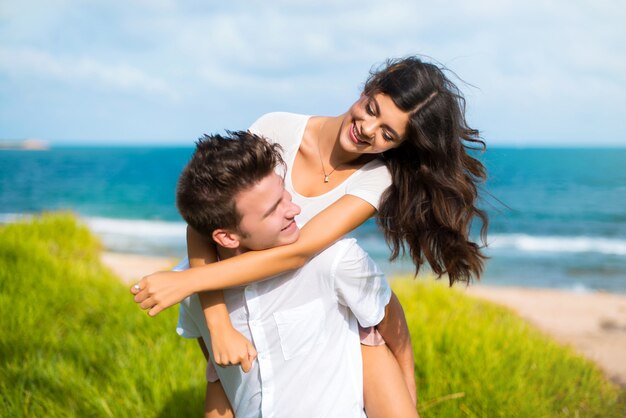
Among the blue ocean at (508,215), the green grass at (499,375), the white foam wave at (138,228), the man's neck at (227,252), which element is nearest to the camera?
the man's neck at (227,252)

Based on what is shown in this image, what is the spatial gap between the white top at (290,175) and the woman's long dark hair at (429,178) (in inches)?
2.6

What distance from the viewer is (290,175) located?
9.25ft

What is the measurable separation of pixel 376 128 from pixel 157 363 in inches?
80.3

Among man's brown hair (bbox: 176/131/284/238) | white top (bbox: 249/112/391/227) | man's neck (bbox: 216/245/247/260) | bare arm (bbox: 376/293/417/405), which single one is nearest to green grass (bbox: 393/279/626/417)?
bare arm (bbox: 376/293/417/405)

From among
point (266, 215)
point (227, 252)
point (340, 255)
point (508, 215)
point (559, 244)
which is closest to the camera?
point (340, 255)

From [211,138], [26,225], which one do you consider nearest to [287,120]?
[211,138]

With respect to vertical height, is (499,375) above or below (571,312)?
above

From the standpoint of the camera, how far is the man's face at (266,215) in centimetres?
204

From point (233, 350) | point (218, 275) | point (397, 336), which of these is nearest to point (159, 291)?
point (218, 275)

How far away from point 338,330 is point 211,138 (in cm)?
74

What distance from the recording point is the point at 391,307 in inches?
97.5

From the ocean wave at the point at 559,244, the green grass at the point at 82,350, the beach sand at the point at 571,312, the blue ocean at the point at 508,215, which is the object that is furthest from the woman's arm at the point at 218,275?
the ocean wave at the point at 559,244

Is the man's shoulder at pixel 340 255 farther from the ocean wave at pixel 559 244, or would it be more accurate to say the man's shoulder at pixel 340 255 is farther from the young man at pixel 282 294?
the ocean wave at pixel 559 244

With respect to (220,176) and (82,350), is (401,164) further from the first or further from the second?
(82,350)
